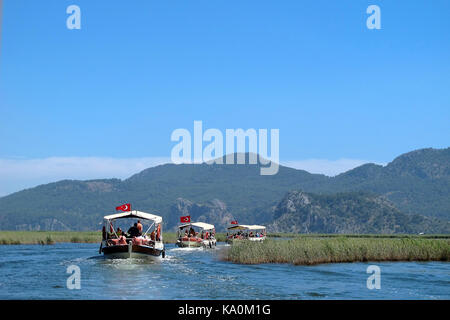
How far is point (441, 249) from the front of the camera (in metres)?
45.2

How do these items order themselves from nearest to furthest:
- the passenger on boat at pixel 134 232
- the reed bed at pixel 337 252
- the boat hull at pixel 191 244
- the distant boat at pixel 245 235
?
the reed bed at pixel 337 252, the passenger on boat at pixel 134 232, the boat hull at pixel 191 244, the distant boat at pixel 245 235

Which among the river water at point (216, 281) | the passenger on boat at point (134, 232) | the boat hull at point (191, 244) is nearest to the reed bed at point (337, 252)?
the river water at point (216, 281)

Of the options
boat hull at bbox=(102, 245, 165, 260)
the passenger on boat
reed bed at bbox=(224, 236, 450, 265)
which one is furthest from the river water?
the passenger on boat

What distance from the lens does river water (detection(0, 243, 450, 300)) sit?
1025 inches

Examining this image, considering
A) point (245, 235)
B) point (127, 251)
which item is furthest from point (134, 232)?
point (245, 235)

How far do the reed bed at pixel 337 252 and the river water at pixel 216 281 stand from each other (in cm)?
155

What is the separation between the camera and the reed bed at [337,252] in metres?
41.8

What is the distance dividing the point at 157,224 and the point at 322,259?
12.4m

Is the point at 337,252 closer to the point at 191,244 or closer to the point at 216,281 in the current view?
the point at 216,281

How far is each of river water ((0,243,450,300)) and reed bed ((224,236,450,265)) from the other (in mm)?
1548

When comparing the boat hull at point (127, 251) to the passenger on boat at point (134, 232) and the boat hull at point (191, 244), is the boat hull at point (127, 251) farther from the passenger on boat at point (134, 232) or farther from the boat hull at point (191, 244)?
the boat hull at point (191, 244)

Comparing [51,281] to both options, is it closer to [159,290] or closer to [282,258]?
[159,290]
